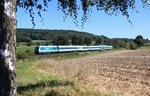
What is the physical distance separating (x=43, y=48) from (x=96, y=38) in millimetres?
73093

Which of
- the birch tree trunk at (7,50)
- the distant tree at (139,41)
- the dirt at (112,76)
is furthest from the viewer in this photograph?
the distant tree at (139,41)

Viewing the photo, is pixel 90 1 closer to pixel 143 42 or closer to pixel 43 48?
pixel 43 48

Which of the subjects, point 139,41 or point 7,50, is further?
point 139,41

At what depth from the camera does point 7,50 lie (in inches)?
220

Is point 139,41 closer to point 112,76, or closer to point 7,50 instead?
point 112,76

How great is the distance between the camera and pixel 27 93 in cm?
1102

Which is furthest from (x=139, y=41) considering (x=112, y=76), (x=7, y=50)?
(x=7, y=50)

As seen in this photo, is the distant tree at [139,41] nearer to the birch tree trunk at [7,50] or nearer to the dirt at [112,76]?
the dirt at [112,76]

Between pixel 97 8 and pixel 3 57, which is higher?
pixel 97 8

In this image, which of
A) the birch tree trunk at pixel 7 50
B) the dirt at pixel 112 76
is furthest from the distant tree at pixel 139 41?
the birch tree trunk at pixel 7 50

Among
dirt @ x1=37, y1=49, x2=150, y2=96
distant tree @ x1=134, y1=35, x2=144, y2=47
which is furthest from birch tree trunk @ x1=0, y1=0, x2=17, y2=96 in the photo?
distant tree @ x1=134, y1=35, x2=144, y2=47

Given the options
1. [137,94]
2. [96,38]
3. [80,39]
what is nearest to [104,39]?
[96,38]

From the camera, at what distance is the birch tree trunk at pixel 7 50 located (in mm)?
5598

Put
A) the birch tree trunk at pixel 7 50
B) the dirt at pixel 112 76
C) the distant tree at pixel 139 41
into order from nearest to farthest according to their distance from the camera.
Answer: the birch tree trunk at pixel 7 50 < the dirt at pixel 112 76 < the distant tree at pixel 139 41
